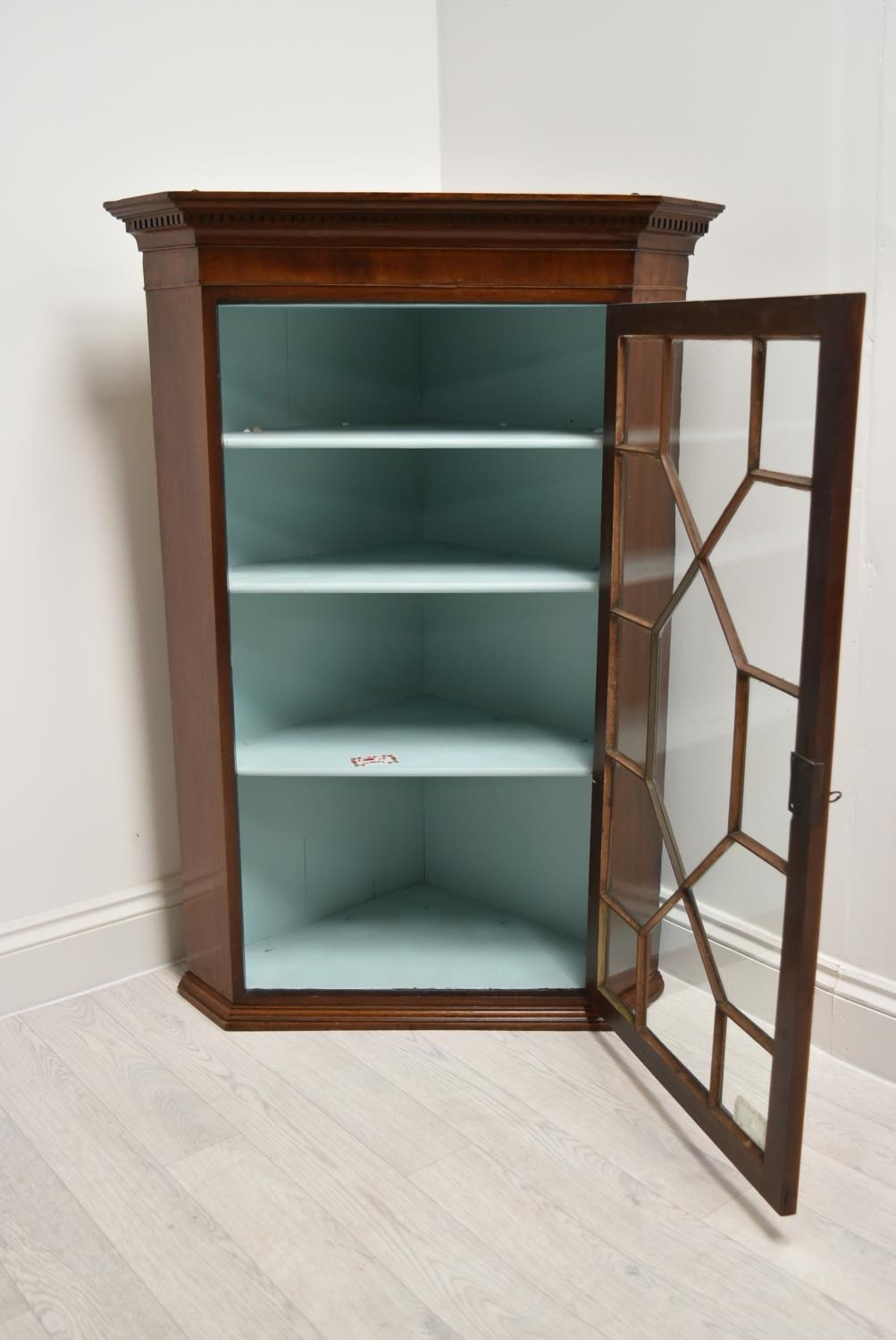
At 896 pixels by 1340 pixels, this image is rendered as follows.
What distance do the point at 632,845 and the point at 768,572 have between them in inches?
20.6

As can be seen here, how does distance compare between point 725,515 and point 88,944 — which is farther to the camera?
point 88,944

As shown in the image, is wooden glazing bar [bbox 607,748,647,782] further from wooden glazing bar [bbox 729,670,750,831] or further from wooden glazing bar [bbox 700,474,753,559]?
wooden glazing bar [bbox 700,474,753,559]

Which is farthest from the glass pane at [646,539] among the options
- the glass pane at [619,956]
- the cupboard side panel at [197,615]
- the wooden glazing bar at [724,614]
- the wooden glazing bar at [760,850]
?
the cupboard side panel at [197,615]

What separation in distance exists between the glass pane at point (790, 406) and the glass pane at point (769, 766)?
250 mm

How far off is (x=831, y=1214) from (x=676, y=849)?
1.52 ft

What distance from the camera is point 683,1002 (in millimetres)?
1589

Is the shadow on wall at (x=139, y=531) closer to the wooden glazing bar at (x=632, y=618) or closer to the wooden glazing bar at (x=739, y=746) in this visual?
the wooden glazing bar at (x=632, y=618)

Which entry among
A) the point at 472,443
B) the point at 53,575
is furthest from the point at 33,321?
the point at 472,443

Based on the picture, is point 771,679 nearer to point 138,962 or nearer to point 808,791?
point 808,791

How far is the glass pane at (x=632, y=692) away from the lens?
5.54 ft

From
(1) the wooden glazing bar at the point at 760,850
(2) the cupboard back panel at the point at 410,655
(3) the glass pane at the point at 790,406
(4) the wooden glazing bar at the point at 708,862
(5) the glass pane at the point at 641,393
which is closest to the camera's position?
(3) the glass pane at the point at 790,406

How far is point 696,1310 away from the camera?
1263 mm

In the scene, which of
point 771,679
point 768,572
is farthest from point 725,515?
point 771,679

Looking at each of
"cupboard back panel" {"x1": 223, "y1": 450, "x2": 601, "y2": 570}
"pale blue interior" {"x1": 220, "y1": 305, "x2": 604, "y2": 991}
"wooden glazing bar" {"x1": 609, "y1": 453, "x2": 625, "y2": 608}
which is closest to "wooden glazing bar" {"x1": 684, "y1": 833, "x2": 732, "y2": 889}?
"pale blue interior" {"x1": 220, "y1": 305, "x2": 604, "y2": 991}
